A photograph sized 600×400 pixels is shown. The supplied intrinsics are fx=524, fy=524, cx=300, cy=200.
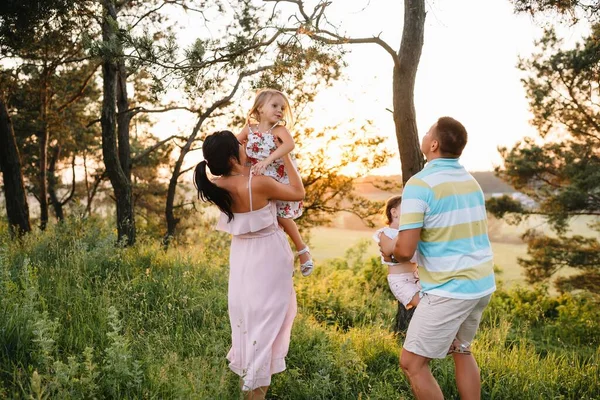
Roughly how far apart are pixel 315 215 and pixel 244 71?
8641 millimetres

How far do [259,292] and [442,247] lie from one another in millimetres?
1165

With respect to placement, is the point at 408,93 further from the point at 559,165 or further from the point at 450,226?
the point at 559,165

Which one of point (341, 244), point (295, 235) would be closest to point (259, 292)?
point (295, 235)

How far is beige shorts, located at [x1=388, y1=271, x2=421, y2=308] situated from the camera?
10.4ft

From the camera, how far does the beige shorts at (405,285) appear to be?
10.4ft

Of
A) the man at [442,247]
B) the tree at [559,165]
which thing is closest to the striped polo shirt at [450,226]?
the man at [442,247]

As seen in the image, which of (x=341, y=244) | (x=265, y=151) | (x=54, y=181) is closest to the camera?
(x=265, y=151)

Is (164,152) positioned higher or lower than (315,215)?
higher

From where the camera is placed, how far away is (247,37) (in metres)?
6.06

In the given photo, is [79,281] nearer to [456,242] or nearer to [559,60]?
[456,242]

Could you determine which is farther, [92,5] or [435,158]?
[92,5]

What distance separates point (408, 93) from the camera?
5418 mm

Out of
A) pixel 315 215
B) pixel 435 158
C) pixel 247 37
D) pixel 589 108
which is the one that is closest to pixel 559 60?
pixel 589 108

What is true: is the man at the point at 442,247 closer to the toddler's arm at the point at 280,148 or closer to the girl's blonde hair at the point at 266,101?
the toddler's arm at the point at 280,148
